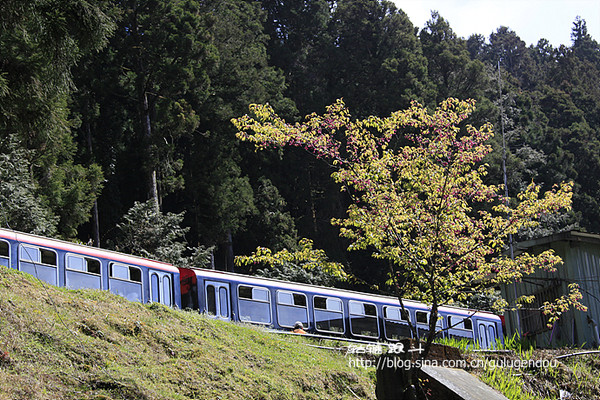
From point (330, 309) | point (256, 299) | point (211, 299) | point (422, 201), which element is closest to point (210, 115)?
point (330, 309)

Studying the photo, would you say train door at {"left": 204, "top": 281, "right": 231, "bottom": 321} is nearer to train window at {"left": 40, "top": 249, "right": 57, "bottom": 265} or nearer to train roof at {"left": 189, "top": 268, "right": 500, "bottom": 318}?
train roof at {"left": 189, "top": 268, "right": 500, "bottom": 318}

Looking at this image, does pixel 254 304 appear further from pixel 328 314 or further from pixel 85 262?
pixel 85 262

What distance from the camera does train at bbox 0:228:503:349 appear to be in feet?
62.6

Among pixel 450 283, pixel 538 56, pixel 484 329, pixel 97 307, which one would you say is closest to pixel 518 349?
pixel 450 283

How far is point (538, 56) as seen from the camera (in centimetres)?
10881

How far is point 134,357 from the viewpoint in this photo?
11.6 meters

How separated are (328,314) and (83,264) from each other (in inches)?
310

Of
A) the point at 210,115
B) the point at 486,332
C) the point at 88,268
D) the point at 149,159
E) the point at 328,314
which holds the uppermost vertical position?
the point at 210,115

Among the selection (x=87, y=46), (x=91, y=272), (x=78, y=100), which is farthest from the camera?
(x=78, y=100)

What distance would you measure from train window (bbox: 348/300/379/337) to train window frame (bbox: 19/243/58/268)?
9.50 meters

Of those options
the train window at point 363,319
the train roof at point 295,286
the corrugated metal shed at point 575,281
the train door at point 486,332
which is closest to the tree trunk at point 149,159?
the train roof at point 295,286

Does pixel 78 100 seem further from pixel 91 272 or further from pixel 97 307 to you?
pixel 97 307

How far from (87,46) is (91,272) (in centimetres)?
955

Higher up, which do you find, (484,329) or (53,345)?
(53,345)
